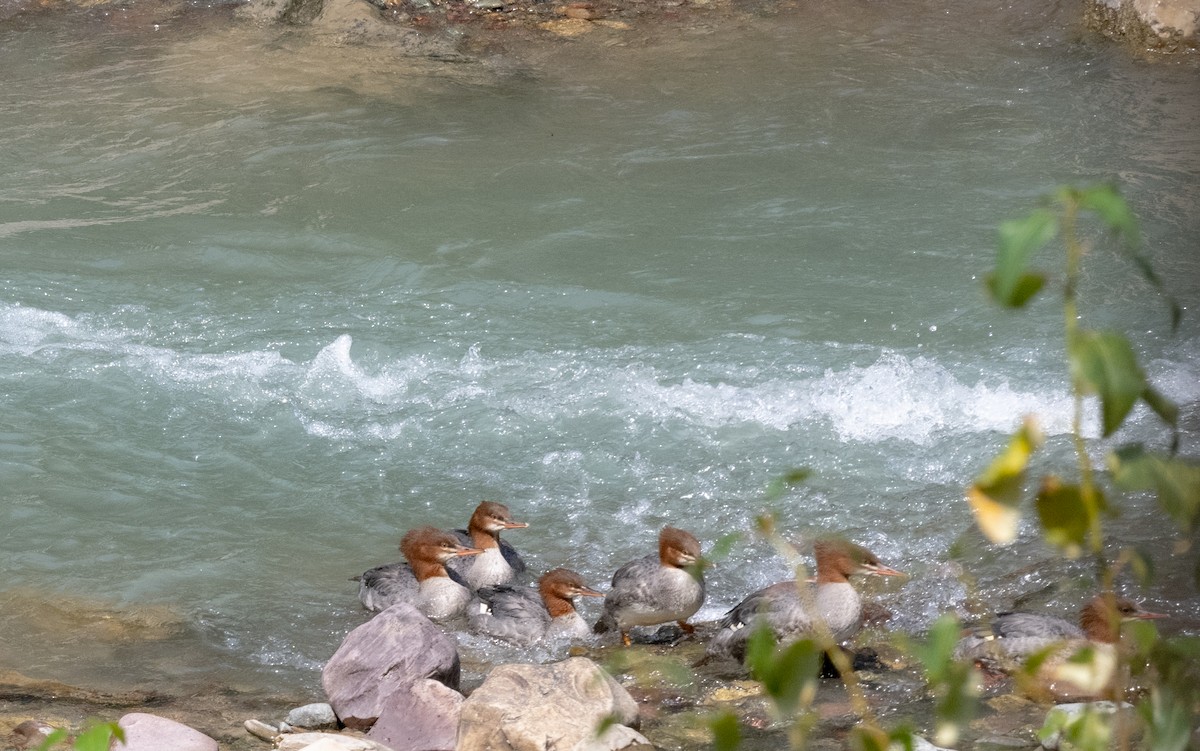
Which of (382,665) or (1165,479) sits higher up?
(1165,479)

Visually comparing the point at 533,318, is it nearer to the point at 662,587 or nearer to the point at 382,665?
the point at 662,587

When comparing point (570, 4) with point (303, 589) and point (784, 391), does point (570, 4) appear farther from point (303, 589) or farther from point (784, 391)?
point (303, 589)

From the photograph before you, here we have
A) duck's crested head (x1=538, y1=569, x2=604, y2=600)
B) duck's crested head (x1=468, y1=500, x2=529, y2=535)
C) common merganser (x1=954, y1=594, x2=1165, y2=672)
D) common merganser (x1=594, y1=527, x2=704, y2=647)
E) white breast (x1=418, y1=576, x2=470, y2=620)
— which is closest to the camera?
common merganser (x1=954, y1=594, x2=1165, y2=672)

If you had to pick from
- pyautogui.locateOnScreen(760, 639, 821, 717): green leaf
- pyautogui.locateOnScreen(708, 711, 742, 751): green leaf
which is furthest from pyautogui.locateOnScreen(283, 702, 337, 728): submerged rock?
pyautogui.locateOnScreen(760, 639, 821, 717): green leaf

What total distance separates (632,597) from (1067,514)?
411 cm

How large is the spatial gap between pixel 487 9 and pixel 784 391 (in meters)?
8.54

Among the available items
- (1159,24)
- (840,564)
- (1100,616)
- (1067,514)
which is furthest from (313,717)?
(1159,24)

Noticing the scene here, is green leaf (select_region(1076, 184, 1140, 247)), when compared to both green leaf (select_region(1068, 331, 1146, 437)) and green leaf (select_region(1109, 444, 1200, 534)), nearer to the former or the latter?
green leaf (select_region(1068, 331, 1146, 437))

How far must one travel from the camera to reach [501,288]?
8977mm

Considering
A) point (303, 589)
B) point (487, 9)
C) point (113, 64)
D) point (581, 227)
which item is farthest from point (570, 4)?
point (303, 589)

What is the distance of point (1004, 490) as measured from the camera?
143 cm

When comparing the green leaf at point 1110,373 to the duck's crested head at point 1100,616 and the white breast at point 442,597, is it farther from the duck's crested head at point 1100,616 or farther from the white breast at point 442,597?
the white breast at point 442,597

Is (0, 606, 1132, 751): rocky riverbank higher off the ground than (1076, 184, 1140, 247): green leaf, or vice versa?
(1076, 184, 1140, 247): green leaf

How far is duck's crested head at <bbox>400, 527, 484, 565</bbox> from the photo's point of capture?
5992 mm
